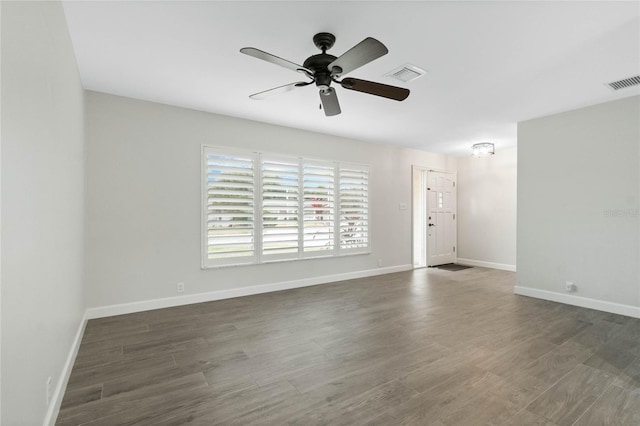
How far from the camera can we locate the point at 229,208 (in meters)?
4.35

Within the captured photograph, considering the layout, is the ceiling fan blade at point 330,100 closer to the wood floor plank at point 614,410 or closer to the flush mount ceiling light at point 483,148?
the wood floor plank at point 614,410

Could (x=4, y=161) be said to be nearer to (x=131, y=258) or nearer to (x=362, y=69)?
(x=362, y=69)

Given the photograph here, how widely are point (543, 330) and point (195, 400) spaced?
136 inches

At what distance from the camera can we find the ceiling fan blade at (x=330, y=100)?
2.60 m

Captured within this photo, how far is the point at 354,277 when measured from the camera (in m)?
5.75

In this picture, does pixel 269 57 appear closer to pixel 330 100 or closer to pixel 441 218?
pixel 330 100

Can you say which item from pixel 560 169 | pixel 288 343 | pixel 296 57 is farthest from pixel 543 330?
pixel 296 57

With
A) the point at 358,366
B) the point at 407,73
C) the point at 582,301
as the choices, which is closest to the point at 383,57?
the point at 407,73

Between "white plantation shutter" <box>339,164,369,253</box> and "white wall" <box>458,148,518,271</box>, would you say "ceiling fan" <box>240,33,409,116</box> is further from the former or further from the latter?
"white wall" <box>458,148,518,271</box>

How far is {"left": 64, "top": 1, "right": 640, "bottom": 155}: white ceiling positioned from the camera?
7.06 ft

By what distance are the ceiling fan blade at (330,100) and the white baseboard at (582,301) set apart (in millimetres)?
4035

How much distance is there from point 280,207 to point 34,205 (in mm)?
3432

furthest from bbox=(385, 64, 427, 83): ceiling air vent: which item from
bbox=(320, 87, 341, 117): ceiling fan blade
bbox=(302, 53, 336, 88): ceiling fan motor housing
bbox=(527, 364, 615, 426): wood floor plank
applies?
bbox=(527, 364, 615, 426): wood floor plank

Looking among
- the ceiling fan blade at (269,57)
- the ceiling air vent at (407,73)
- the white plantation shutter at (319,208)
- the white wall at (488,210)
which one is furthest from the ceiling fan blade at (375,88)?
the white wall at (488,210)
